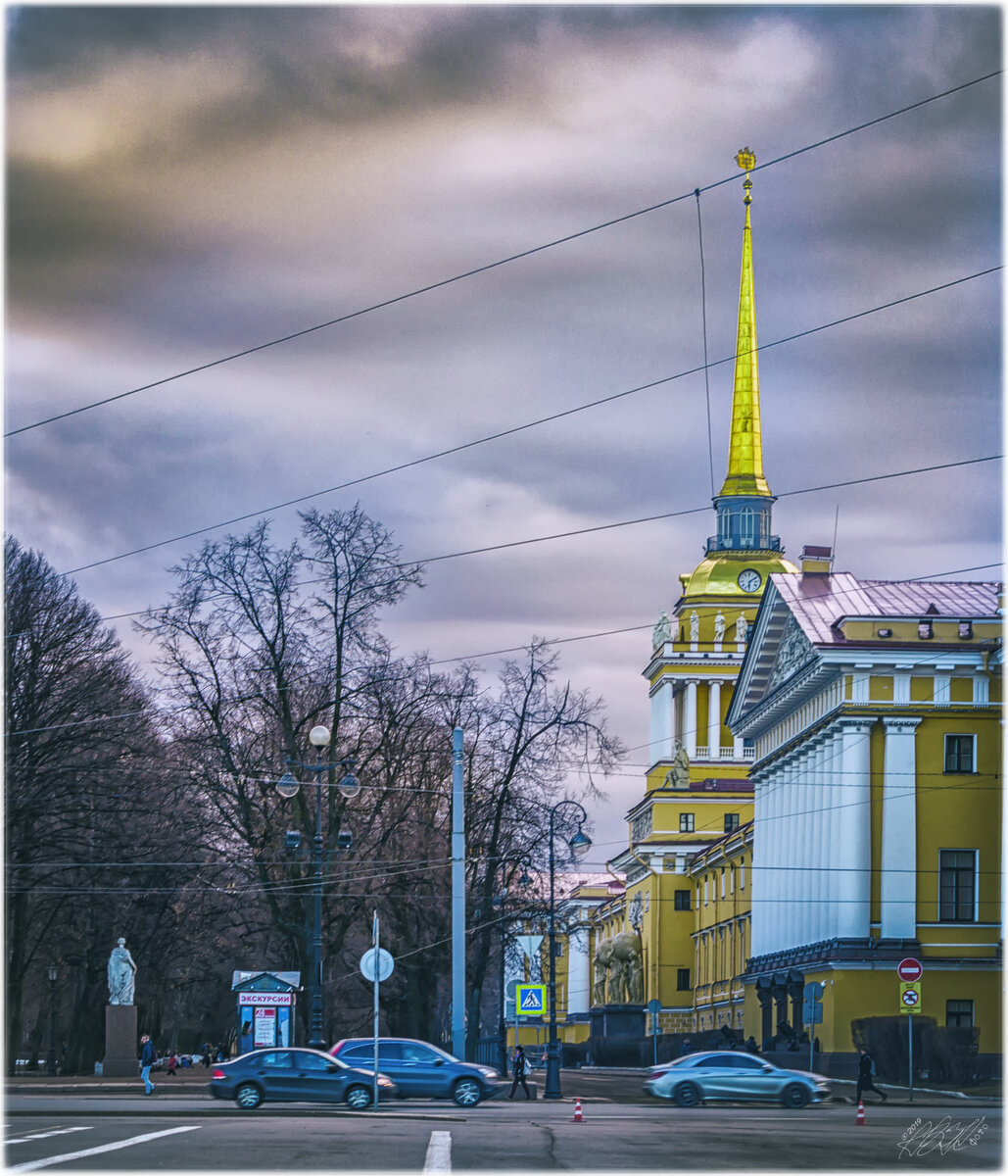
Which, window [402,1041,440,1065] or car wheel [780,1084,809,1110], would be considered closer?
window [402,1041,440,1065]

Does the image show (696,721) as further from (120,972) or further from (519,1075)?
(519,1075)

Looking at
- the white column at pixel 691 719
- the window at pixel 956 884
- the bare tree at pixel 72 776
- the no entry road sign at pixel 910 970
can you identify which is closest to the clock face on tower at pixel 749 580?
the white column at pixel 691 719

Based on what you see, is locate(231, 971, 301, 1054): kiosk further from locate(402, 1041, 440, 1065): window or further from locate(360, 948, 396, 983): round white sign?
locate(360, 948, 396, 983): round white sign

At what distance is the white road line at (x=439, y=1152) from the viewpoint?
18698mm

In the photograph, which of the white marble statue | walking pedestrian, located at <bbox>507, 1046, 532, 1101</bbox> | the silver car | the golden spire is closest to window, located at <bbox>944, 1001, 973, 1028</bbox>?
walking pedestrian, located at <bbox>507, 1046, 532, 1101</bbox>

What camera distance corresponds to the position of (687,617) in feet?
390

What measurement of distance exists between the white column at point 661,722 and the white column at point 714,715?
8.49 feet

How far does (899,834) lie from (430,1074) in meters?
27.4

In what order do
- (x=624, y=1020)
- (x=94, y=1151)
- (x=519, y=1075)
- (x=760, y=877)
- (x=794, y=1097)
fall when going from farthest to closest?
1. (x=624, y=1020)
2. (x=760, y=877)
3. (x=519, y=1075)
4. (x=794, y=1097)
5. (x=94, y=1151)

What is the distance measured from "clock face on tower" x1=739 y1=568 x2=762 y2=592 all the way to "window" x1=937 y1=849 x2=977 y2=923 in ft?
189

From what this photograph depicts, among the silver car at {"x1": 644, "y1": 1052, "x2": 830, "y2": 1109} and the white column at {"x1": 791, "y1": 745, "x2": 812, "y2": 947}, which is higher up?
the white column at {"x1": 791, "y1": 745, "x2": 812, "y2": 947}

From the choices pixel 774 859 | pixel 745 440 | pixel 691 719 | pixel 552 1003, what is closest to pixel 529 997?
pixel 552 1003

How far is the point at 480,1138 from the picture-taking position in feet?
79.6

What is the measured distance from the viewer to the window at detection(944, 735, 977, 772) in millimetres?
59156
